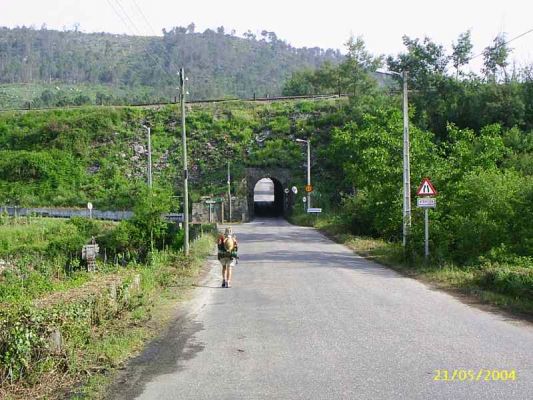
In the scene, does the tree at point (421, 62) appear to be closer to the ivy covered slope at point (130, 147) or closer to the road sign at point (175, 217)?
the ivy covered slope at point (130, 147)

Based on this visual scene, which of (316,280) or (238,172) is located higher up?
(238,172)

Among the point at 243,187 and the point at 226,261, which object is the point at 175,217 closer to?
the point at 243,187

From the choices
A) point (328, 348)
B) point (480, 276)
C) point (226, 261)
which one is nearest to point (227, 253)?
point (226, 261)

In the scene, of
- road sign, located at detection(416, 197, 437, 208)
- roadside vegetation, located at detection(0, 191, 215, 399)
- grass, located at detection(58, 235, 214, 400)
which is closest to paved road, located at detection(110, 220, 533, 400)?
grass, located at detection(58, 235, 214, 400)

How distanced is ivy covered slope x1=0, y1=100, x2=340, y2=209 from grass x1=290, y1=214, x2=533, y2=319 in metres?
34.2

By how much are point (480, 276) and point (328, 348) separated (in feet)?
26.2

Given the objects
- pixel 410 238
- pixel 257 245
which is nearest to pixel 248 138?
pixel 257 245

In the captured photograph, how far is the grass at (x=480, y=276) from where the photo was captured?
490 inches

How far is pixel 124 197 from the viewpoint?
168ft

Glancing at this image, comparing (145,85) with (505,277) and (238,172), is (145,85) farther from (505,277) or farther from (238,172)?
(505,277)

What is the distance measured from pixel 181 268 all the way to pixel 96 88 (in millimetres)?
147879
